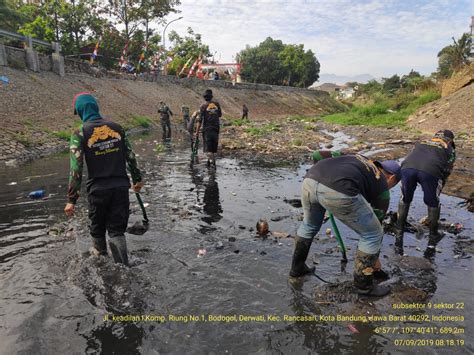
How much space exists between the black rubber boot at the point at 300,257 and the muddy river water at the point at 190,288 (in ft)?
0.43

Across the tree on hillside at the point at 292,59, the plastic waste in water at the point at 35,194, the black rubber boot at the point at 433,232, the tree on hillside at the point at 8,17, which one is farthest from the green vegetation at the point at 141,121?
the tree on hillside at the point at 292,59

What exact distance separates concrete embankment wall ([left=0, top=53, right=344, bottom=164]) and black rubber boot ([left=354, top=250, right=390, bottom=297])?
11.6m

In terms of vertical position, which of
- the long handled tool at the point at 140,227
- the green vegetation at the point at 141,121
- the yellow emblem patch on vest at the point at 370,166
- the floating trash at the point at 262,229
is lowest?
the green vegetation at the point at 141,121

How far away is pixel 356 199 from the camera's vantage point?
3562 mm

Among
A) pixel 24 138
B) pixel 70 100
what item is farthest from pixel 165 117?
pixel 24 138

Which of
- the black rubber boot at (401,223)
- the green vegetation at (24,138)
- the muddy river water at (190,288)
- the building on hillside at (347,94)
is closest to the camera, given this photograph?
the muddy river water at (190,288)

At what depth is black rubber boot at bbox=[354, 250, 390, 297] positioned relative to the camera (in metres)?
Answer: 3.86

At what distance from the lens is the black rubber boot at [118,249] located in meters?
4.36

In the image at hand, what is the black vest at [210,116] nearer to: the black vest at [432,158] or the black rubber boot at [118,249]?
the black vest at [432,158]

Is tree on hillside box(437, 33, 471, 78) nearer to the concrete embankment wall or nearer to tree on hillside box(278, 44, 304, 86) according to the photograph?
the concrete embankment wall

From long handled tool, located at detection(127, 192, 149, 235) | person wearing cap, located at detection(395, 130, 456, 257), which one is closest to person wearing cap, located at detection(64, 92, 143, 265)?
long handled tool, located at detection(127, 192, 149, 235)

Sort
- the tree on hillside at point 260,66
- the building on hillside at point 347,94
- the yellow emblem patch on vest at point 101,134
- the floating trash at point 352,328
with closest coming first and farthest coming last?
the floating trash at point 352,328
the yellow emblem patch on vest at point 101,134
the tree on hillside at point 260,66
the building on hillside at point 347,94

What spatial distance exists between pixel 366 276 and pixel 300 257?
31.7 inches

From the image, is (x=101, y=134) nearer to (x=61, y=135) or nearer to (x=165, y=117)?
(x=61, y=135)
